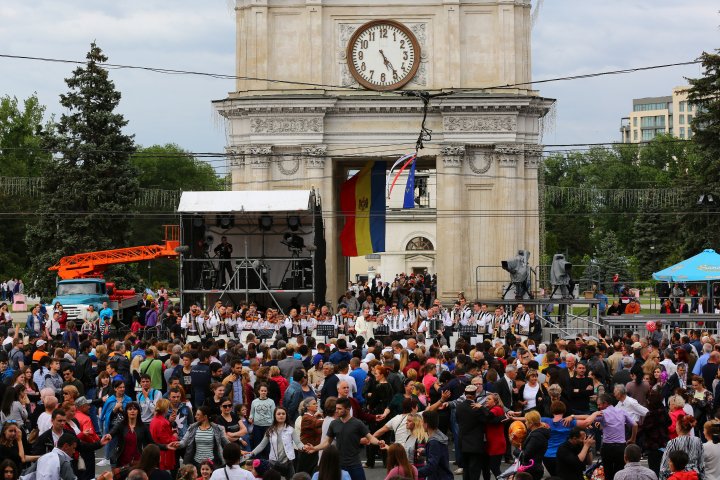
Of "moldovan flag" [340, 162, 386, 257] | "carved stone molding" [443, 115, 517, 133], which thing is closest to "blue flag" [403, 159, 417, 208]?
"moldovan flag" [340, 162, 386, 257]

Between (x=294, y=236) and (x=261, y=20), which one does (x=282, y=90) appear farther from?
(x=294, y=236)

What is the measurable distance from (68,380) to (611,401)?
8150mm

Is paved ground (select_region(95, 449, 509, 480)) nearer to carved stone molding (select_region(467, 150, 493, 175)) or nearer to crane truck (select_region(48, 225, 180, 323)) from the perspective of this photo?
crane truck (select_region(48, 225, 180, 323))

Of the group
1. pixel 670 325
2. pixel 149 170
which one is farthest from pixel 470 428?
pixel 149 170

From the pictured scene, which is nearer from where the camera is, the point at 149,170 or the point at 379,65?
the point at 379,65

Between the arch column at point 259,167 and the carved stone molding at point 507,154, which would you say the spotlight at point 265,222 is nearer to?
the arch column at point 259,167

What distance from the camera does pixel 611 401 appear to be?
59.7 ft

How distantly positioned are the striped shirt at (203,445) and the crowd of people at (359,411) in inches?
0.7

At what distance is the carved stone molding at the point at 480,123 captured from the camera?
53.5 metres

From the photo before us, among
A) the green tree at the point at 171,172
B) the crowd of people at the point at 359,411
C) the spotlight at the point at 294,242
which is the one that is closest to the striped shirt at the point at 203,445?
the crowd of people at the point at 359,411

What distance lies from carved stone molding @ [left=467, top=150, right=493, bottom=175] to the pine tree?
60.4ft

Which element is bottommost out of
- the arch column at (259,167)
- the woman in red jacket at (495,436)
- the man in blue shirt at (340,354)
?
the woman in red jacket at (495,436)

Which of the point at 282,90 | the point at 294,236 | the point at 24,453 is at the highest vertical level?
the point at 282,90

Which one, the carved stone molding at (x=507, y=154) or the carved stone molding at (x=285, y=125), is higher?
the carved stone molding at (x=285, y=125)
